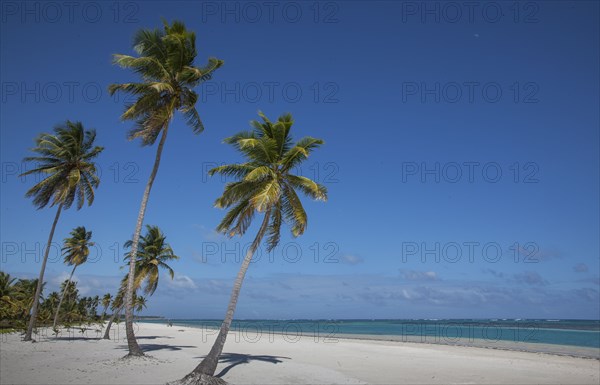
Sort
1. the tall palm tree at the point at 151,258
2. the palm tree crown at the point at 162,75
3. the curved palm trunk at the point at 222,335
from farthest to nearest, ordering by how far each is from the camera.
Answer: the tall palm tree at the point at 151,258 → the palm tree crown at the point at 162,75 → the curved palm trunk at the point at 222,335

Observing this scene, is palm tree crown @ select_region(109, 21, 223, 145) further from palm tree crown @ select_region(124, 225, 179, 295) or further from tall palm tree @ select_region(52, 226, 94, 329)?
tall palm tree @ select_region(52, 226, 94, 329)

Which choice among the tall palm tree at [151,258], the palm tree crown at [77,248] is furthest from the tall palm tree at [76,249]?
the tall palm tree at [151,258]

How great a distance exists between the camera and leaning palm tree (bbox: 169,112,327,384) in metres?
15.8

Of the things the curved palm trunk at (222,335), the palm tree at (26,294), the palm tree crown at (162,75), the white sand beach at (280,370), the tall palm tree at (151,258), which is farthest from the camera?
the palm tree at (26,294)

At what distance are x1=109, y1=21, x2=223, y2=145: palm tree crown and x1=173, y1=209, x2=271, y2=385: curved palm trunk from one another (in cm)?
724

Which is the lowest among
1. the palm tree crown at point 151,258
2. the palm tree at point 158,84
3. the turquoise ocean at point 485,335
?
the turquoise ocean at point 485,335

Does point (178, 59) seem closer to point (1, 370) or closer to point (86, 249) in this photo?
point (1, 370)

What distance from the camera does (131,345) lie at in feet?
60.7

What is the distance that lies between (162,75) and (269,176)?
7.31 metres

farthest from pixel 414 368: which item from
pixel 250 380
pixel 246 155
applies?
pixel 246 155

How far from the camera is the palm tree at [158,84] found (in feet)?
59.1

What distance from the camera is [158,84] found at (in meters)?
17.2

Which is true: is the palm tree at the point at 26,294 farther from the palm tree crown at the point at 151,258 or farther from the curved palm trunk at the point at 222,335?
the curved palm trunk at the point at 222,335

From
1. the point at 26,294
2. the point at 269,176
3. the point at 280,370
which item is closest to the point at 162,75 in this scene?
the point at 269,176
